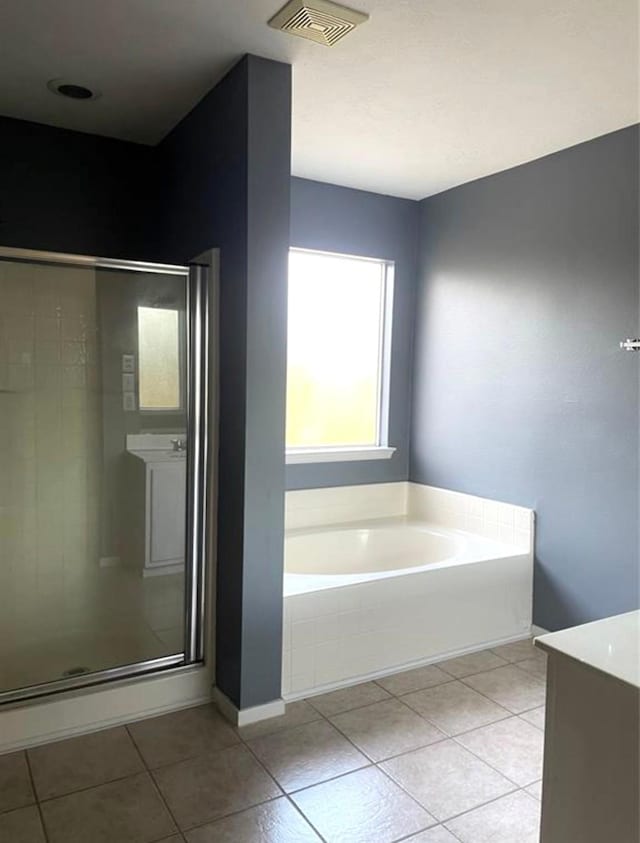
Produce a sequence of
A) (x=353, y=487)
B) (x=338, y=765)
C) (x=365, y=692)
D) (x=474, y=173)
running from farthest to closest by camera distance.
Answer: (x=353, y=487) → (x=474, y=173) → (x=365, y=692) → (x=338, y=765)

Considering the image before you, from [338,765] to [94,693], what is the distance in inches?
36.8

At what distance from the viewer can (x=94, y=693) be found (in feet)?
7.80

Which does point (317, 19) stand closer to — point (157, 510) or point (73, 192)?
point (73, 192)

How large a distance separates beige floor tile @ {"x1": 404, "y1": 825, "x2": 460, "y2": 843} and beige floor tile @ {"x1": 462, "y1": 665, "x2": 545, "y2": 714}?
0.82 m

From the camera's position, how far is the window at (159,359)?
2.63m

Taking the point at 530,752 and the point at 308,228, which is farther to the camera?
the point at 308,228

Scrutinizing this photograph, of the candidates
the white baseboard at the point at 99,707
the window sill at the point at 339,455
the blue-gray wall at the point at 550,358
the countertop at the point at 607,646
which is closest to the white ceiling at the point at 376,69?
the blue-gray wall at the point at 550,358

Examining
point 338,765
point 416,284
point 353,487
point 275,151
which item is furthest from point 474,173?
point 338,765

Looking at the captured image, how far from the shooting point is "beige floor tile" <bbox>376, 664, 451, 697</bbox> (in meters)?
2.75

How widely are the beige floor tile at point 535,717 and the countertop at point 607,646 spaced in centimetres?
142

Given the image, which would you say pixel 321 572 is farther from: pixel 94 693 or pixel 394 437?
pixel 94 693

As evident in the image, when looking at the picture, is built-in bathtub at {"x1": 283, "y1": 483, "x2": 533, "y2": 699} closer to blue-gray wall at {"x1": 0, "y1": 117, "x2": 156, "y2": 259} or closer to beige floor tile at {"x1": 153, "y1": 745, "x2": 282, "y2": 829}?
beige floor tile at {"x1": 153, "y1": 745, "x2": 282, "y2": 829}

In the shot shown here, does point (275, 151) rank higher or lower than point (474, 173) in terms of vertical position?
lower

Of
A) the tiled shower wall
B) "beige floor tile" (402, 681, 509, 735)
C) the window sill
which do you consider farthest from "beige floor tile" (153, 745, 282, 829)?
the window sill
